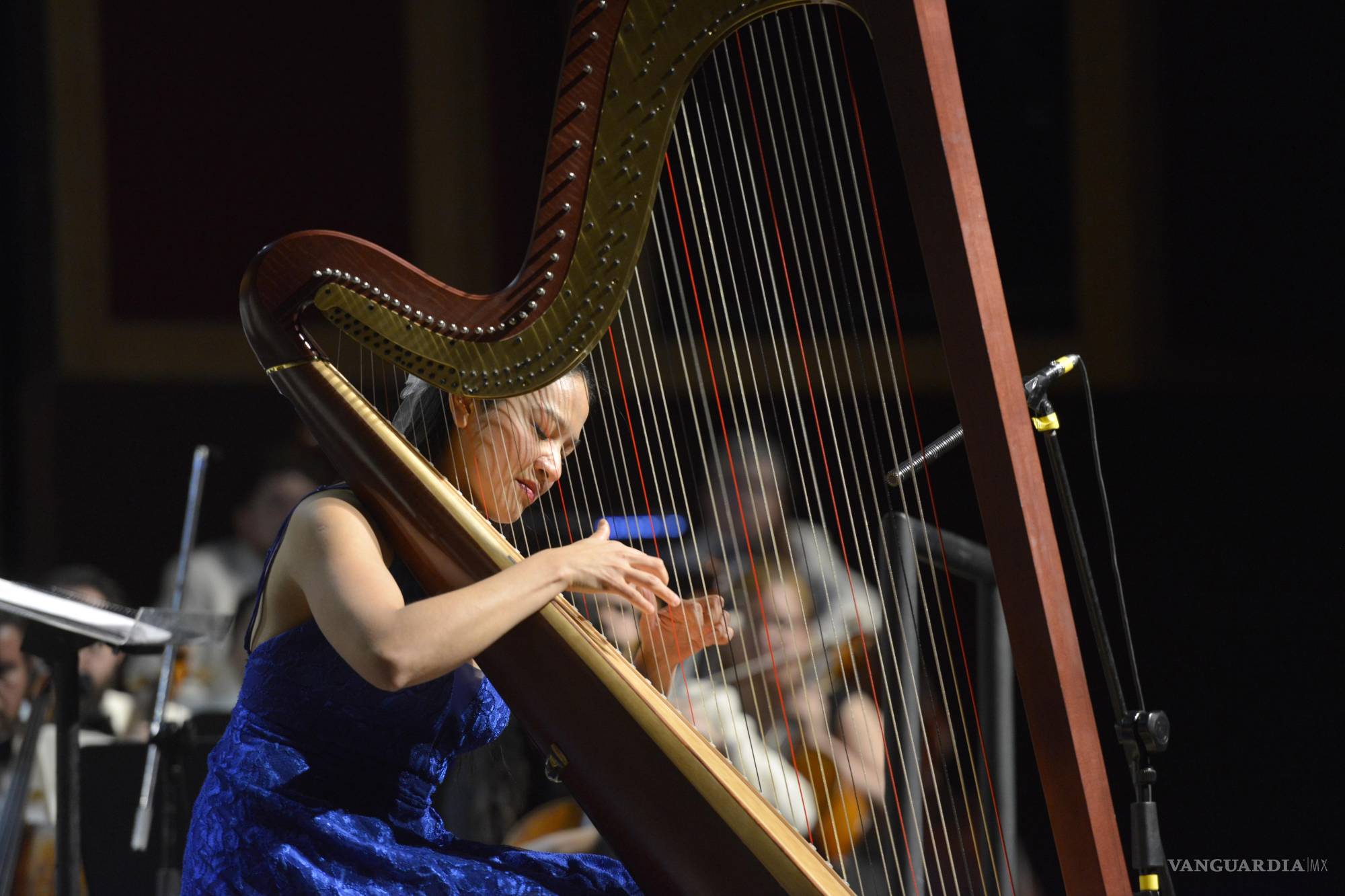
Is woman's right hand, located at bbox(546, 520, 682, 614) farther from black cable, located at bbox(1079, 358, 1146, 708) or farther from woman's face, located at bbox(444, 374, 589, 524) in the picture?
black cable, located at bbox(1079, 358, 1146, 708)

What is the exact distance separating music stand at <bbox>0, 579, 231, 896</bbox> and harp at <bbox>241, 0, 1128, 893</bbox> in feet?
1.37

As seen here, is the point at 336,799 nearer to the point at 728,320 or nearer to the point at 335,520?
the point at 335,520

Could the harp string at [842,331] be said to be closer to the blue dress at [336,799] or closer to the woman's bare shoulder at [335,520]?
the blue dress at [336,799]

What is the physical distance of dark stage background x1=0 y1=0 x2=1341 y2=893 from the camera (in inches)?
126

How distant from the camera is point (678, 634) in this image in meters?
1.58

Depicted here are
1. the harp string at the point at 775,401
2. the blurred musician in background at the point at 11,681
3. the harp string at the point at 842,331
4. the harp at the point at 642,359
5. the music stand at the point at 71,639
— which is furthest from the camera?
the blurred musician in background at the point at 11,681

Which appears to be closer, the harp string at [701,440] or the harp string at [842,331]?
the harp string at [842,331]

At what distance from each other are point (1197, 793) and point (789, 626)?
137 centimetres

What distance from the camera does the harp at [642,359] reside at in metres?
1.09

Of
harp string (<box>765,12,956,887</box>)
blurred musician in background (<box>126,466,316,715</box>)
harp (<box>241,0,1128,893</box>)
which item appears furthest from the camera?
blurred musician in background (<box>126,466,316,715</box>)

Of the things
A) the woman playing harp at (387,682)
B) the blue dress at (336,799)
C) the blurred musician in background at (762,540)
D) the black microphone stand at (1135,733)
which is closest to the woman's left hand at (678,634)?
the woman playing harp at (387,682)

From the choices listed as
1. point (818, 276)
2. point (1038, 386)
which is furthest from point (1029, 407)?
point (818, 276)

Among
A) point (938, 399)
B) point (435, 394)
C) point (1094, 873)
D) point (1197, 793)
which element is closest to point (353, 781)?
point (435, 394)

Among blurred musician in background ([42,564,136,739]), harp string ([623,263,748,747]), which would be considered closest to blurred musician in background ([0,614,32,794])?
blurred musician in background ([42,564,136,739])
